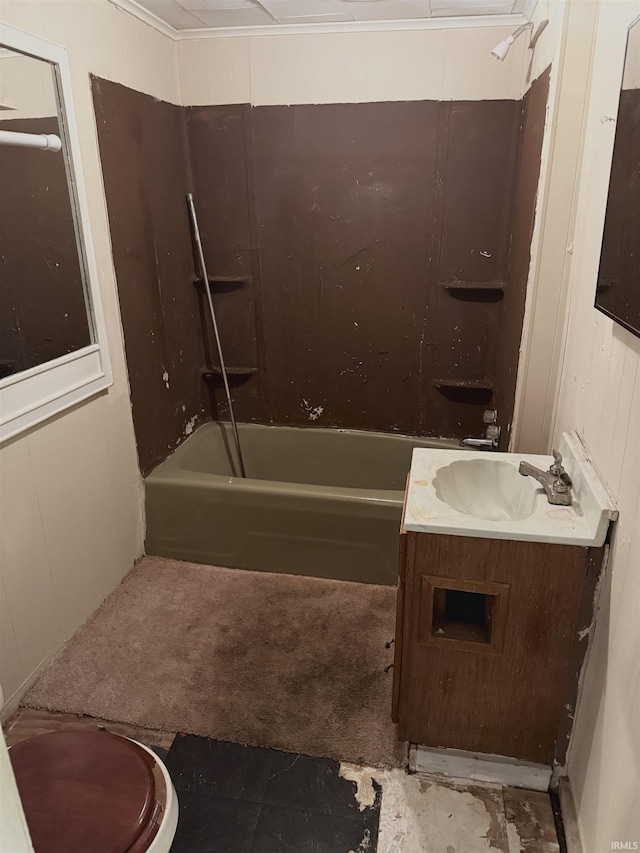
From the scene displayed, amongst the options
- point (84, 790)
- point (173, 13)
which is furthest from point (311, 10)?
point (84, 790)

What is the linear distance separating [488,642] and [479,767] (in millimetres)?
402

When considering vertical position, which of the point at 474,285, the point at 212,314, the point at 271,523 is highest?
the point at 474,285

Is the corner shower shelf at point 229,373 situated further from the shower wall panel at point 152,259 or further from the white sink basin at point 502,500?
the white sink basin at point 502,500

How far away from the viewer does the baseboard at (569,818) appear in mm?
1361

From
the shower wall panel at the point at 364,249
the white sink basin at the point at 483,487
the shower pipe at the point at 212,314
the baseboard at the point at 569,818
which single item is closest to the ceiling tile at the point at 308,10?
the shower wall panel at the point at 364,249

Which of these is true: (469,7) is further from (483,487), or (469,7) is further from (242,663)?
(242,663)

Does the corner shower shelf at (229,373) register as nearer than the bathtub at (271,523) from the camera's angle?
No

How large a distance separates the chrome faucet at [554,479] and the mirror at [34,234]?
1523 mm

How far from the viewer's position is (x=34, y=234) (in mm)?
1829

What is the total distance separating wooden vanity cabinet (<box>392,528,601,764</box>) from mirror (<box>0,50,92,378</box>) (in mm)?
1336

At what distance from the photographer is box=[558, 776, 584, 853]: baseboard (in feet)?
4.47

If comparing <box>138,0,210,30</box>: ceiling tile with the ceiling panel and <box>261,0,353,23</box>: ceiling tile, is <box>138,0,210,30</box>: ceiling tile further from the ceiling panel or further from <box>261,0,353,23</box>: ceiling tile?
<box>261,0,353,23</box>: ceiling tile

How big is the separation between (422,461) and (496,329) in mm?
1244

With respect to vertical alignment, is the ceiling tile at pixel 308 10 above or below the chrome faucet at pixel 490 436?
above
